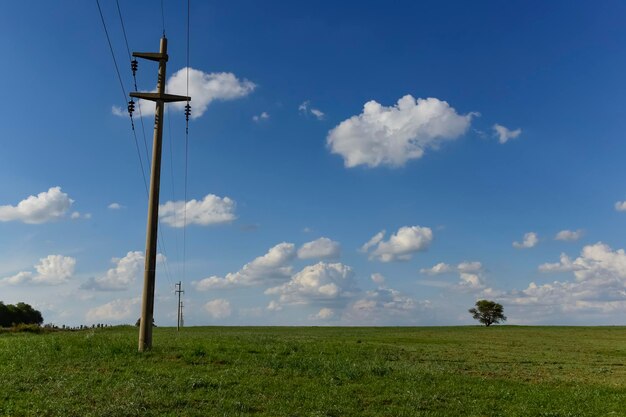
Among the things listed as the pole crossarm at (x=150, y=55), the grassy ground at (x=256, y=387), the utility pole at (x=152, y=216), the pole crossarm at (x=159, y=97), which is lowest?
the grassy ground at (x=256, y=387)

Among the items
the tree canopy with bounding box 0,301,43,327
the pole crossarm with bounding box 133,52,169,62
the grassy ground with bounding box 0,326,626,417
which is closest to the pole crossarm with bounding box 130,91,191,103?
the pole crossarm with bounding box 133,52,169,62

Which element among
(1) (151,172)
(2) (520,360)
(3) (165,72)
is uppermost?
(3) (165,72)

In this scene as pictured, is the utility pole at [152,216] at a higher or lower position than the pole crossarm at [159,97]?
lower

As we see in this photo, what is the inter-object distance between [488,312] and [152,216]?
444 ft

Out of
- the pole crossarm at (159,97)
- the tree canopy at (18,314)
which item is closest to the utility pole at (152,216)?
the pole crossarm at (159,97)

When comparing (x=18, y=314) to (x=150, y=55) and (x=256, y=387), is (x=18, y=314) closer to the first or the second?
(x=150, y=55)

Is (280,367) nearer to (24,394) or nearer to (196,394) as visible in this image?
(196,394)

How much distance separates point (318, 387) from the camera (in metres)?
19.4

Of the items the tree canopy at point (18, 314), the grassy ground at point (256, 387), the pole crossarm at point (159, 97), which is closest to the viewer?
the grassy ground at point (256, 387)

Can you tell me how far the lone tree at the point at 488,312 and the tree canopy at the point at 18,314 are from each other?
387 ft

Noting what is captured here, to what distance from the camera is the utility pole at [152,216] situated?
1066 inches

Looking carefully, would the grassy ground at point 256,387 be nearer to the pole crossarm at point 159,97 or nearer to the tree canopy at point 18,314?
the pole crossarm at point 159,97

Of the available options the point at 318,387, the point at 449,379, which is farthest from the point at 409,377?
the point at 318,387

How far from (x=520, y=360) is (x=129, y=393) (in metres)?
27.7
